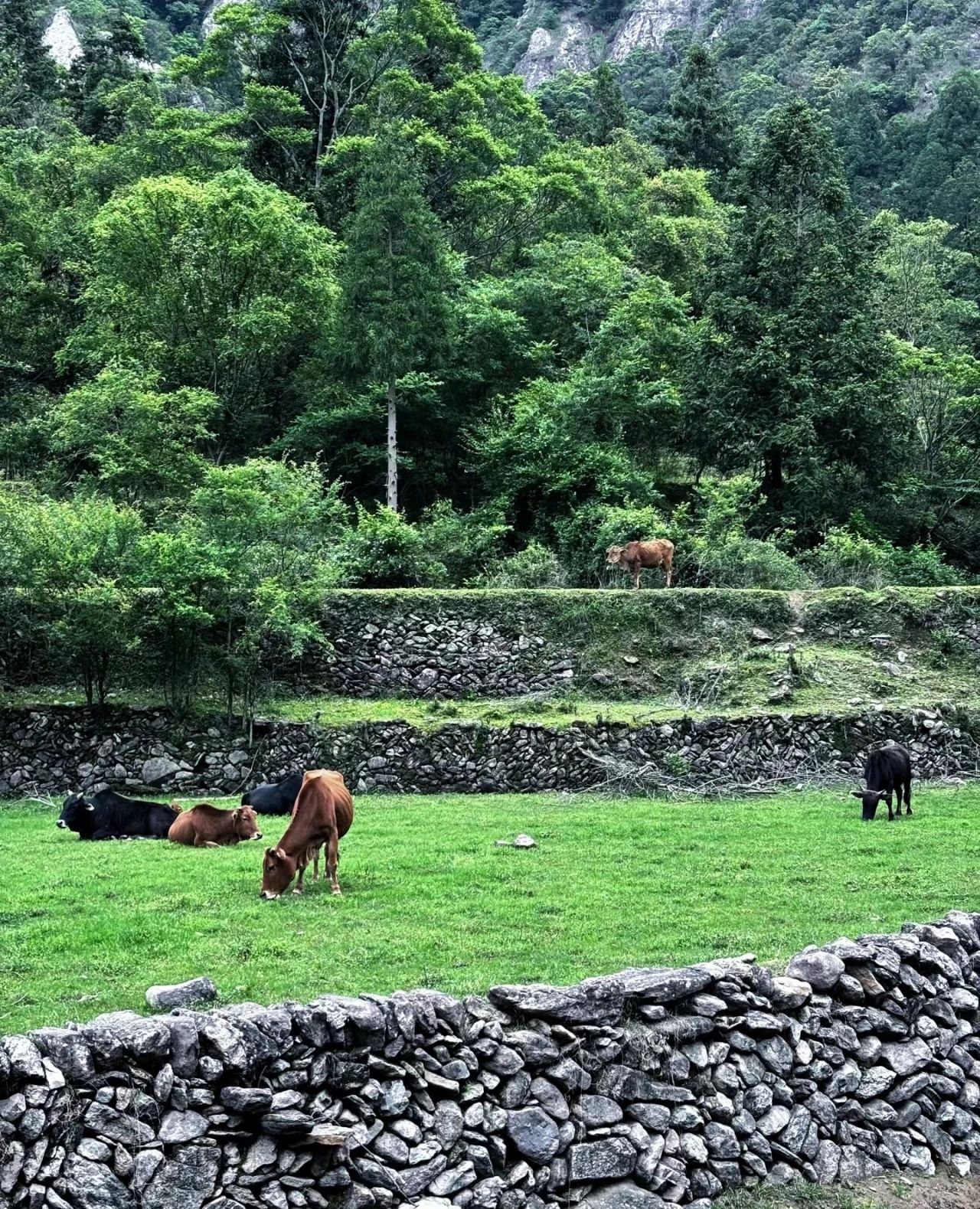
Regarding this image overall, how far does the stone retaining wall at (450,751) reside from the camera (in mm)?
21688

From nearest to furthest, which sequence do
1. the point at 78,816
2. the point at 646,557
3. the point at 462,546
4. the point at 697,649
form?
1. the point at 78,816
2. the point at 697,649
3. the point at 646,557
4. the point at 462,546

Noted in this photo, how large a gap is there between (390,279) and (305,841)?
89.6 feet

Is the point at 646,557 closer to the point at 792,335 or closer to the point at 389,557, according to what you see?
the point at 389,557

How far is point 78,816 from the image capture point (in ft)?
56.6

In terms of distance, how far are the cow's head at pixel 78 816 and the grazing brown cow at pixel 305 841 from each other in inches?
244

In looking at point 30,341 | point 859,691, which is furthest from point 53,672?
point 30,341

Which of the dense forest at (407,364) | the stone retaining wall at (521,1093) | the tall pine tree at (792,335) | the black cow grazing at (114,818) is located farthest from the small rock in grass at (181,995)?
the tall pine tree at (792,335)

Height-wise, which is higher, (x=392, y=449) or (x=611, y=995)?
(x=392, y=449)

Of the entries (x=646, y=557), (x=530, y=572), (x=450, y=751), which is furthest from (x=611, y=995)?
(x=530, y=572)

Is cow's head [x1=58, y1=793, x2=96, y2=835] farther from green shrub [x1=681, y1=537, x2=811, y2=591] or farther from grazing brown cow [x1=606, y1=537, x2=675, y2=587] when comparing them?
green shrub [x1=681, y1=537, x2=811, y2=591]

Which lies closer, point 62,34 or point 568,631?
point 568,631

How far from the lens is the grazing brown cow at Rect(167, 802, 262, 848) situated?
16.2 meters

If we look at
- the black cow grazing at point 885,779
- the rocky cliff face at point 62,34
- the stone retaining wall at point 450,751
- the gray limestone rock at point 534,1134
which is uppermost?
the rocky cliff face at point 62,34

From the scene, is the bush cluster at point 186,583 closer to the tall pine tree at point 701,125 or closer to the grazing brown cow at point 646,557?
the grazing brown cow at point 646,557
